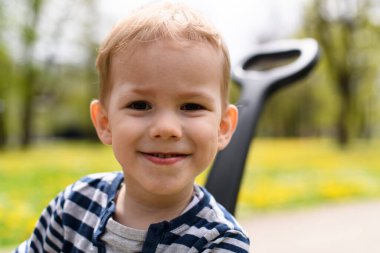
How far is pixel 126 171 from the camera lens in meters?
0.94

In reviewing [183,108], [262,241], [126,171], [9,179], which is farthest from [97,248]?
[9,179]

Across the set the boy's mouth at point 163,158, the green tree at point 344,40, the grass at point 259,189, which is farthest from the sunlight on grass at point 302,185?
the green tree at point 344,40

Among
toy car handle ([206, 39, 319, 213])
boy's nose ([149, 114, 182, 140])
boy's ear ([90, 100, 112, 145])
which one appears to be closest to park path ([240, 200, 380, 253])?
toy car handle ([206, 39, 319, 213])

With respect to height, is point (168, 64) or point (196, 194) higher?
point (168, 64)

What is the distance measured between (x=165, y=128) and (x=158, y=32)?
18cm

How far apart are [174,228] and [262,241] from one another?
197 cm

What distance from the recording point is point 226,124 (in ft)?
3.37

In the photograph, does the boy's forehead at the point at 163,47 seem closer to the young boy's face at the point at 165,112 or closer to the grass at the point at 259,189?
the young boy's face at the point at 165,112

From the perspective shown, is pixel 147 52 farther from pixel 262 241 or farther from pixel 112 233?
pixel 262 241

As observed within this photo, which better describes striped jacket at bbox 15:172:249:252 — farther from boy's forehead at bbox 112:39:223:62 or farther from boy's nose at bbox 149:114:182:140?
boy's forehead at bbox 112:39:223:62

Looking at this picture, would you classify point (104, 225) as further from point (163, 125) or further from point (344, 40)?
point (344, 40)

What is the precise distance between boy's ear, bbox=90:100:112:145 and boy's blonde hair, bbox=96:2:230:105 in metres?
0.02

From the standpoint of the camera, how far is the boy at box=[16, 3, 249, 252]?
86 centimetres

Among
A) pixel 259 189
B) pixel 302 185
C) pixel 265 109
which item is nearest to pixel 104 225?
pixel 259 189
